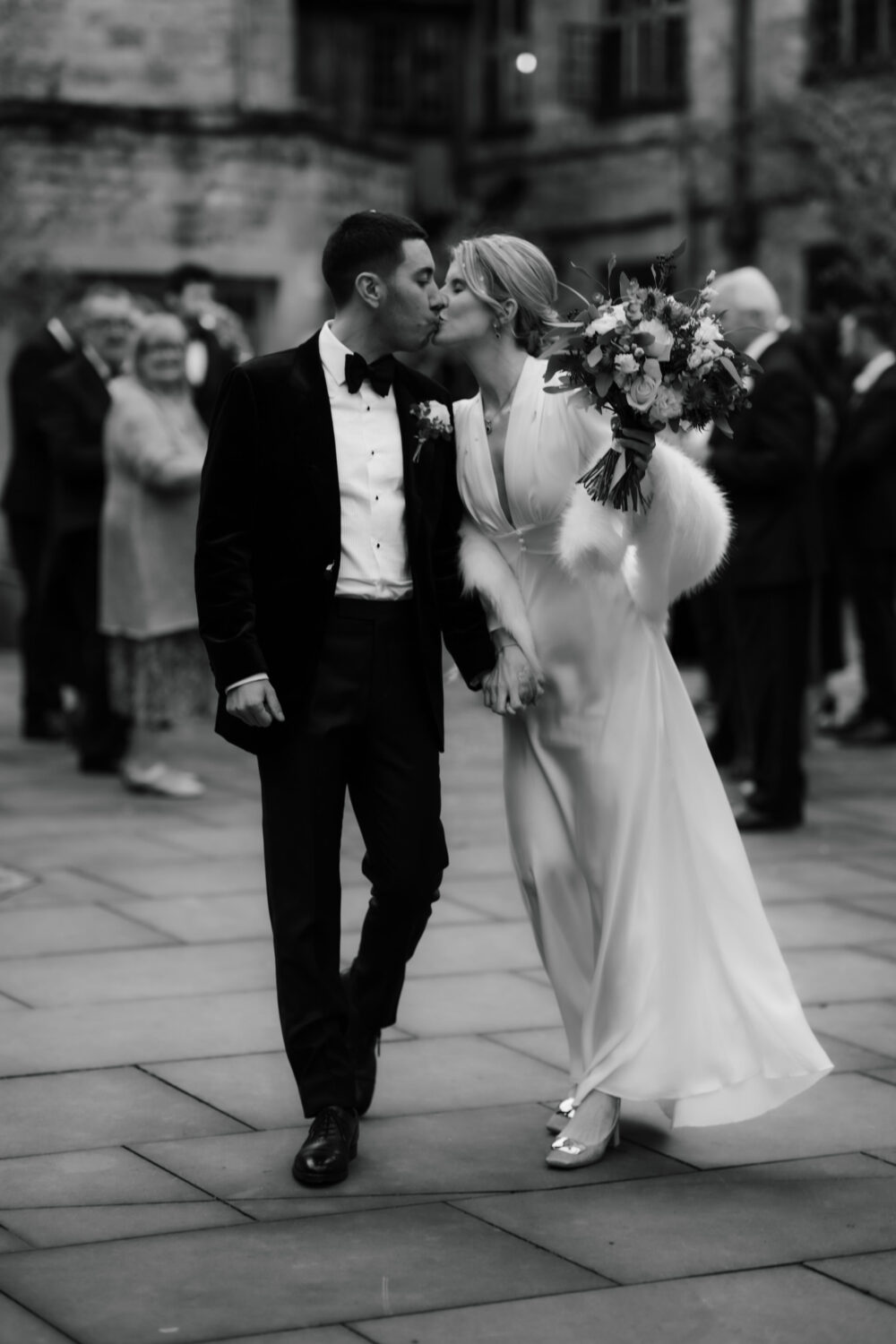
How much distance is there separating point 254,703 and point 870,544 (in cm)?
761

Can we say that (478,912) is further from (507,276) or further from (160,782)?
(507,276)

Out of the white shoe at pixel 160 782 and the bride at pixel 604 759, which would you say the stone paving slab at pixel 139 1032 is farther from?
the white shoe at pixel 160 782

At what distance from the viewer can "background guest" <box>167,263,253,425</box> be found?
11.1 m

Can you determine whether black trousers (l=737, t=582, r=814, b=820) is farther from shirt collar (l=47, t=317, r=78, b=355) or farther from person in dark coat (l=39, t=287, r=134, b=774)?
shirt collar (l=47, t=317, r=78, b=355)

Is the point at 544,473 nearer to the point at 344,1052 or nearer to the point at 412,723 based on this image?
the point at 412,723

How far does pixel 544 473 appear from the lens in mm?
4965

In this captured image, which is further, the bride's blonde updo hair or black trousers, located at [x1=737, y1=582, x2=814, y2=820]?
black trousers, located at [x1=737, y1=582, x2=814, y2=820]

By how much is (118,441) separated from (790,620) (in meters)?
2.83

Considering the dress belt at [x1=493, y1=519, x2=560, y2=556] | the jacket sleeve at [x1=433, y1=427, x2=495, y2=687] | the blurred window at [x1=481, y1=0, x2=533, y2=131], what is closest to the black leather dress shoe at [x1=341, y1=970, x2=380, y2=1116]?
the jacket sleeve at [x1=433, y1=427, x2=495, y2=687]

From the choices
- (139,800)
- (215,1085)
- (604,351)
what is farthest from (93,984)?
(139,800)

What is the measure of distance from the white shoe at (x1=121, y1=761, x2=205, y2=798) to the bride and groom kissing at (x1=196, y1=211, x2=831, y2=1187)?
191 inches

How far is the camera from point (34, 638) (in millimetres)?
11484

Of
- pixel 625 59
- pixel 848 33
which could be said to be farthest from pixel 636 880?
pixel 625 59

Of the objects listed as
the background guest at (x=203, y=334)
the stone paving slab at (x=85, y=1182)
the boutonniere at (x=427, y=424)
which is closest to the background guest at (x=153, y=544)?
→ the background guest at (x=203, y=334)
